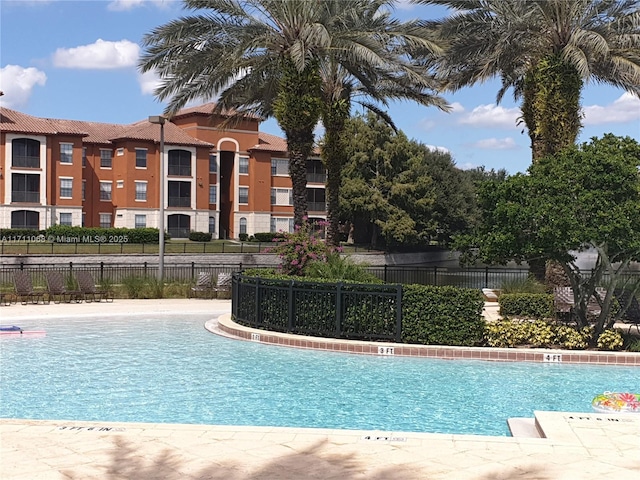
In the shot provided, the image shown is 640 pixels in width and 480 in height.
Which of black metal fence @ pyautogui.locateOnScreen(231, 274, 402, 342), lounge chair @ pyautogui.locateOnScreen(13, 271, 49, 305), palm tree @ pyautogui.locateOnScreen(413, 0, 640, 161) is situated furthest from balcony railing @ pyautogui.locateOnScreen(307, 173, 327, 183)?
black metal fence @ pyautogui.locateOnScreen(231, 274, 402, 342)

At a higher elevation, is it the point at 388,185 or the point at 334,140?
the point at 388,185

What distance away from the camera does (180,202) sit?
66.6 m

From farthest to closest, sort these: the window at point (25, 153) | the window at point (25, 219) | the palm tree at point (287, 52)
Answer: the window at point (25, 153)
the window at point (25, 219)
the palm tree at point (287, 52)

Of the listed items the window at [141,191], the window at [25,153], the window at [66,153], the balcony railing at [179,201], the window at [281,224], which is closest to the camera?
the window at [25,153]

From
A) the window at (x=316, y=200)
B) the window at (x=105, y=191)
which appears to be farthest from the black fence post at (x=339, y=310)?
the window at (x=316, y=200)

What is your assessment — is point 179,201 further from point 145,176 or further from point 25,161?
point 25,161

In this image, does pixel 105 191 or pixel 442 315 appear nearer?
pixel 442 315

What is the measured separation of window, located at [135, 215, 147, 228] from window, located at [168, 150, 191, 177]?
465 centimetres

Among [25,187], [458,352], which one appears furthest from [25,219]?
[458,352]

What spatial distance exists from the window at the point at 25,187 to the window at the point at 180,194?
11.1 m

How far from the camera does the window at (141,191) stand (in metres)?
65.5

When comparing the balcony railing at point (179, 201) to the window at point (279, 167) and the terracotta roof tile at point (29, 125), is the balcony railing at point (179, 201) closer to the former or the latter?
the terracotta roof tile at point (29, 125)

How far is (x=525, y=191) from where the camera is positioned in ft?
46.5

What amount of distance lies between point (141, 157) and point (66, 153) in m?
6.31
